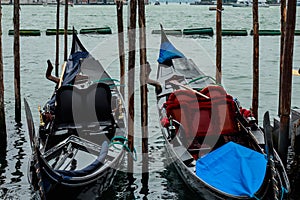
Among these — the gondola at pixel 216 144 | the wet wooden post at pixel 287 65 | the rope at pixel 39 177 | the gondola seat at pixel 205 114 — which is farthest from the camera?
the gondola seat at pixel 205 114

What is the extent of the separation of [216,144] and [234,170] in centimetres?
133

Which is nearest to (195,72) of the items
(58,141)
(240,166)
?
(58,141)

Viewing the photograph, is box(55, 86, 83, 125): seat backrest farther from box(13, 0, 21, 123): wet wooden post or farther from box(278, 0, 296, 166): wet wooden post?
box(278, 0, 296, 166): wet wooden post

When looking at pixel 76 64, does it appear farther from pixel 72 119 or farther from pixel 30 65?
pixel 30 65

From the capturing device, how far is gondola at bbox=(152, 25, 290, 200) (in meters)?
5.17

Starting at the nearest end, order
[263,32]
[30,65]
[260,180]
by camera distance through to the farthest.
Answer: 1. [260,180]
2. [30,65]
3. [263,32]

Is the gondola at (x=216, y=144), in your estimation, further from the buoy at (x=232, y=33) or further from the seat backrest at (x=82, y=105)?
the buoy at (x=232, y=33)

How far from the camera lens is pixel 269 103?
460 inches

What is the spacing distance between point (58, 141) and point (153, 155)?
170 centimetres

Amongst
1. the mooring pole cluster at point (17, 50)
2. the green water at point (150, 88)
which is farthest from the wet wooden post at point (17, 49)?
the green water at point (150, 88)

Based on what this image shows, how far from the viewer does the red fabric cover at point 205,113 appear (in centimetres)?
691

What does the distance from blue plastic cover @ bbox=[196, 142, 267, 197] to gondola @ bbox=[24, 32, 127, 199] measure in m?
1.10

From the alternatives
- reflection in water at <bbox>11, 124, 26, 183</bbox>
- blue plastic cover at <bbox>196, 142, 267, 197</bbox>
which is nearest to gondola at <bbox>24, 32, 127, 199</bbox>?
reflection in water at <bbox>11, 124, 26, 183</bbox>

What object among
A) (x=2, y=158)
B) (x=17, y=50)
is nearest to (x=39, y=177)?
(x=2, y=158)
